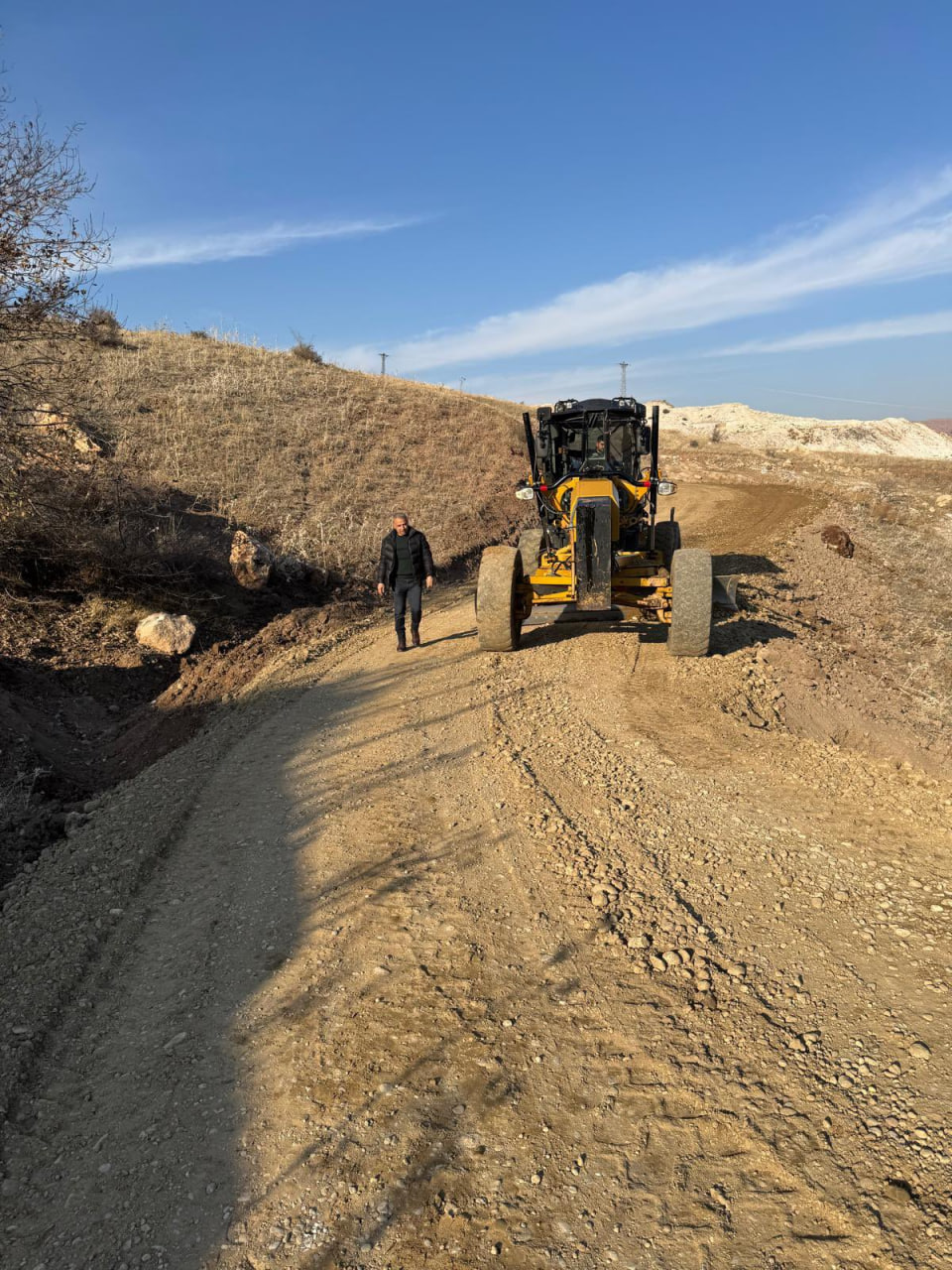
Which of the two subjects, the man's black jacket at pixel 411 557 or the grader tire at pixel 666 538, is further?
the grader tire at pixel 666 538

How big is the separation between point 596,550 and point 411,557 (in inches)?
99.7

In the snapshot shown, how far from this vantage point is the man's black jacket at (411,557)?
9.10 metres

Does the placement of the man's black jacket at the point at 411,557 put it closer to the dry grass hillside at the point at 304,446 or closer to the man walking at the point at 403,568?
the man walking at the point at 403,568

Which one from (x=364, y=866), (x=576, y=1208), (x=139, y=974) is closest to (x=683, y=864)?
(x=364, y=866)

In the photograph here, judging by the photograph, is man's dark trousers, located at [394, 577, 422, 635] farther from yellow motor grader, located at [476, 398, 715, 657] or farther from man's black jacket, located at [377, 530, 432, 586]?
yellow motor grader, located at [476, 398, 715, 657]


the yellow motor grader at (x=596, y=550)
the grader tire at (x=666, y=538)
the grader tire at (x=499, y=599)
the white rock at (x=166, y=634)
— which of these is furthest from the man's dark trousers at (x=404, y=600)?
the grader tire at (x=666, y=538)

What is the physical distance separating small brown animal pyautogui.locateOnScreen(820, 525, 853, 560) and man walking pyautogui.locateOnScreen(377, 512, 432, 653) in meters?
10.8

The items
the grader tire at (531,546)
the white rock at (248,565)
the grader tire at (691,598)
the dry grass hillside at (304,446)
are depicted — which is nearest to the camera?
the grader tire at (691,598)

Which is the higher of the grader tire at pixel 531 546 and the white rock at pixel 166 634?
the grader tire at pixel 531 546

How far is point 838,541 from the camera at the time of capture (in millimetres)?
16219

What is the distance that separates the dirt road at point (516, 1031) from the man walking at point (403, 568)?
3.44 metres

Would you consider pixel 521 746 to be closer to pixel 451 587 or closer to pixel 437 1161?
pixel 437 1161

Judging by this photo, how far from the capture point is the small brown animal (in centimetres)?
1598

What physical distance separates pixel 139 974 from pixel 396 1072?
1.64 meters
